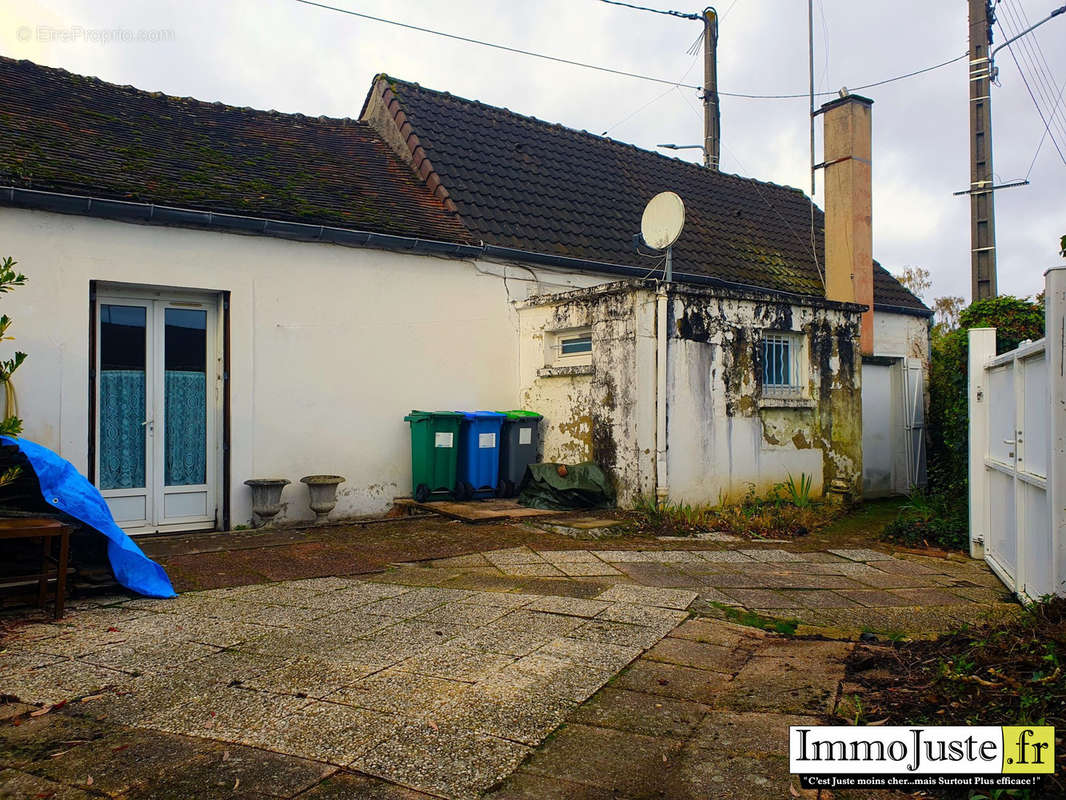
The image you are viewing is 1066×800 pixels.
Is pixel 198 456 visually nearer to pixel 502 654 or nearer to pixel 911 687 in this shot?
pixel 502 654

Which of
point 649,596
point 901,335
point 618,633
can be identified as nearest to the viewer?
point 618,633

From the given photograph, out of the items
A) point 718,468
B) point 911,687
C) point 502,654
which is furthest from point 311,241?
point 911,687

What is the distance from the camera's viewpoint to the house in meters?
7.85

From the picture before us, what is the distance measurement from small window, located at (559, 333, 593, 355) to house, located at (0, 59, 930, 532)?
4cm

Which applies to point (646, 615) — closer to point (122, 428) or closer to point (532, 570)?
point (532, 570)

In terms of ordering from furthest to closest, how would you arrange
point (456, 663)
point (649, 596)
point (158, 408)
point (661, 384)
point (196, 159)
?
point (196, 159)
point (661, 384)
point (158, 408)
point (649, 596)
point (456, 663)

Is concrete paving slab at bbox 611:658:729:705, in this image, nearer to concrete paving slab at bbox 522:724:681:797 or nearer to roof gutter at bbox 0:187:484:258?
concrete paving slab at bbox 522:724:681:797

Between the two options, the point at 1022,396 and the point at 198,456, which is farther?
the point at 198,456

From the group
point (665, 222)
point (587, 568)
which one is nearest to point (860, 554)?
point (587, 568)

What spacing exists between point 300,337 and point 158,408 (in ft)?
5.69

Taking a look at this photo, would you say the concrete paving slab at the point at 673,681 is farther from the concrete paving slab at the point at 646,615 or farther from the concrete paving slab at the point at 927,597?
the concrete paving slab at the point at 927,597

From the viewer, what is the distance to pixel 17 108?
891cm

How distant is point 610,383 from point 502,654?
543 cm

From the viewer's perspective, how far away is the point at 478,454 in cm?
958
